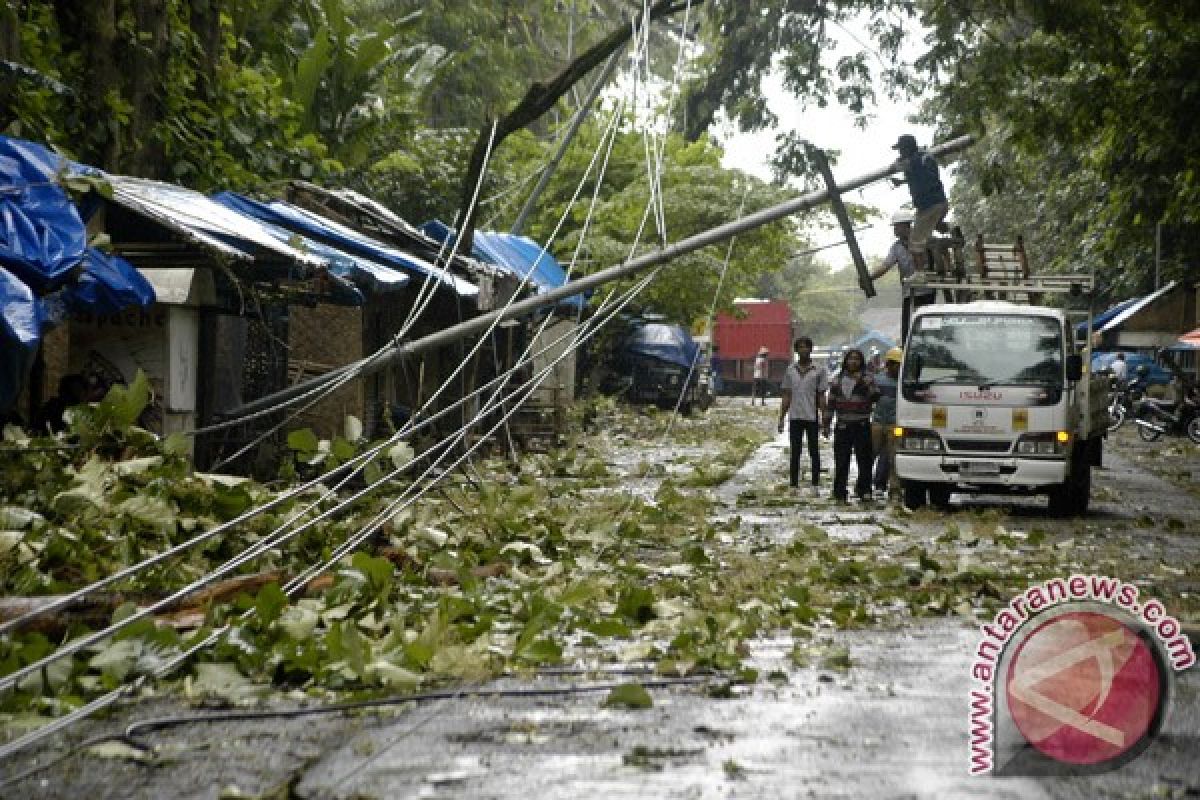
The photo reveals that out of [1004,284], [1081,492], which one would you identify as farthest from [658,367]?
[1081,492]

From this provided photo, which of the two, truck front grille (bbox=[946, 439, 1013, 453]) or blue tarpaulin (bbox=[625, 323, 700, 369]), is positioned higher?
blue tarpaulin (bbox=[625, 323, 700, 369])

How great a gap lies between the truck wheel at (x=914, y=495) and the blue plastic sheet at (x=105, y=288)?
866 cm

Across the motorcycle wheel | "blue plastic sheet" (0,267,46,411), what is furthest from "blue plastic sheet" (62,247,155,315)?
the motorcycle wheel

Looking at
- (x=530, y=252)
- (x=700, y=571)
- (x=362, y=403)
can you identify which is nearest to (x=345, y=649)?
(x=700, y=571)

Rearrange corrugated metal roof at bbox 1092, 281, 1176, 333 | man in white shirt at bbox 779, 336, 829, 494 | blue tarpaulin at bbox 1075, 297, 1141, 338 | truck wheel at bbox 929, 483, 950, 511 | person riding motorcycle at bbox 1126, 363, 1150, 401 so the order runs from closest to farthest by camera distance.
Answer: truck wheel at bbox 929, 483, 950, 511
man in white shirt at bbox 779, 336, 829, 494
corrugated metal roof at bbox 1092, 281, 1176, 333
person riding motorcycle at bbox 1126, 363, 1150, 401
blue tarpaulin at bbox 1075, 297, 1141, 338

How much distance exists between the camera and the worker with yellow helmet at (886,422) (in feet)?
63.0

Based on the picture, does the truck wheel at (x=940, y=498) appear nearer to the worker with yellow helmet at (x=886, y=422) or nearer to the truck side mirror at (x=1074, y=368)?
the worker with yellow helmet at (x=886, y=422)

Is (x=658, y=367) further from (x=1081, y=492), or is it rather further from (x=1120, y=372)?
(x=1081, y=492)

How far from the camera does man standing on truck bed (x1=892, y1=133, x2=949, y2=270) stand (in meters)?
15.3

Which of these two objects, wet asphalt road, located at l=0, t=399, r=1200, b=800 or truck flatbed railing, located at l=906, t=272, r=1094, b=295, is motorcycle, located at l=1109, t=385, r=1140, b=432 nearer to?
truck flatbed railing, located at l=906, t=272, r=1094, b=295

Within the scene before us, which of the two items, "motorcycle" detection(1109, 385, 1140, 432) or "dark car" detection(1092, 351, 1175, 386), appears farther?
"dark car" detection(1092, 351, 1175, 386)

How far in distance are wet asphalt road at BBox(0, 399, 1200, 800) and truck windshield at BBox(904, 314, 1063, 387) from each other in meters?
9.71

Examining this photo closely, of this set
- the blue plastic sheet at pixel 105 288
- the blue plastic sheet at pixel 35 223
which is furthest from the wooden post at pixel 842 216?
the blue plastic sheet at pixel 35 223

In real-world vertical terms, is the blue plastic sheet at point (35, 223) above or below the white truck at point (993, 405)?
above
